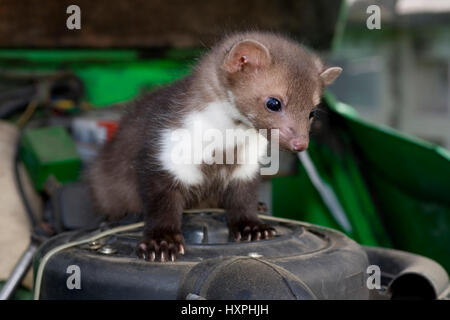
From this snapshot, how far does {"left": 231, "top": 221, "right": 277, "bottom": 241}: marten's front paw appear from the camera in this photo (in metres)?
1.30

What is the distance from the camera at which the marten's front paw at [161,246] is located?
1.12 metres

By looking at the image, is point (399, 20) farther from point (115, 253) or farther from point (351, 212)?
point (115, 253)

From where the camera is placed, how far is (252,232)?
132cm

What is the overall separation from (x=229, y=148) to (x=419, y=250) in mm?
809

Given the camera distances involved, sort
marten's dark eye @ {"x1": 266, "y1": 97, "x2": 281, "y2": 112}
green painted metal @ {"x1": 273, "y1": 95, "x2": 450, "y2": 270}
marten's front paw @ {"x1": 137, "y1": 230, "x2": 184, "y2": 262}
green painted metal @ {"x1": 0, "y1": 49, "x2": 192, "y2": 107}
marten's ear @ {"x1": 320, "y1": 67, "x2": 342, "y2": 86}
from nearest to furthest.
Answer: marten's front paw @ {"x1": 137, "y1": 230, "x2": 184, "y2": 262} → marten's dark eye @ {"x1": 266, "y1": 97, "x2": 281, "y2": 112} → marten's ear @ {"x1": 320, "y1": 67, "x2": 342, "y2": 86} → green painted metal @ {"x1": 273, "y1": 95, "x2": 450, "y2": 270} → green painted metal @ {"x1": 0, "y1": 49, "x2": 192, "y2": 107}

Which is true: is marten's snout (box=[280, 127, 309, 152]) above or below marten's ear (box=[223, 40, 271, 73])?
below

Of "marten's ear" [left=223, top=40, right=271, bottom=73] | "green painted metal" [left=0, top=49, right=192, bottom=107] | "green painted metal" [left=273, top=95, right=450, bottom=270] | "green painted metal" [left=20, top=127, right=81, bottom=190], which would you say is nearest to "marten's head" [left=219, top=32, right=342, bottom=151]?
"marten's ear" [left=223, top=40, right=271, bottom=73]

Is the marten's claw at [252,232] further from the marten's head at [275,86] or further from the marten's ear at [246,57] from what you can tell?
the marten's ear at [246,57]

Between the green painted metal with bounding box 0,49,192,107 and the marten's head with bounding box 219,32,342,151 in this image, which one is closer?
the marten's head with bounding box 219,32,342,151

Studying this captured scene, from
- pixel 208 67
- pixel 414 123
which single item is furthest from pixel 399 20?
pixel 208 67

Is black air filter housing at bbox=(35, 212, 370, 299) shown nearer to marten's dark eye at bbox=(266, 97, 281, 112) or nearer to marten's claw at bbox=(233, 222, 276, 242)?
marten's claw at bbox=(233, 222, 276, 242)

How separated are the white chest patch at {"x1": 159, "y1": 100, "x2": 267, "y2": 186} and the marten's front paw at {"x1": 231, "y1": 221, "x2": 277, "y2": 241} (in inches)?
5.2

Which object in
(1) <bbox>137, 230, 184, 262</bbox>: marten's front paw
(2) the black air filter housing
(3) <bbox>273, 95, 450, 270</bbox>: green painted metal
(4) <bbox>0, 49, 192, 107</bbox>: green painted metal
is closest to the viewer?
(2) the black air filter housing
